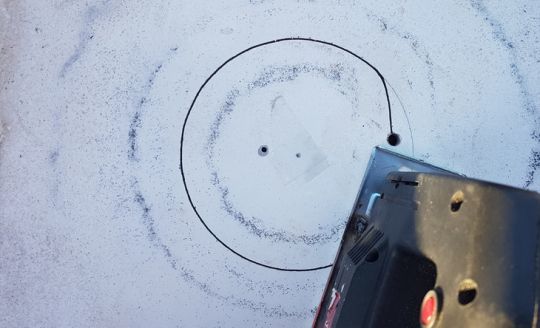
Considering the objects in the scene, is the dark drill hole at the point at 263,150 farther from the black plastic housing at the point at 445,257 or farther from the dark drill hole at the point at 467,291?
the dark drill hole at the point at 467,291

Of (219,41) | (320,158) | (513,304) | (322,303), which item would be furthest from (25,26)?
(513,304)

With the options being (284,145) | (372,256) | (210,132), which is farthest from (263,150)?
(372,256)

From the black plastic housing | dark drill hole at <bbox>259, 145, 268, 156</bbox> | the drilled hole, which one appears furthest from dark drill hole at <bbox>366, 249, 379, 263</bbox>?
dark drill hole at <bbox>259, 145, 268, 156</bbox>

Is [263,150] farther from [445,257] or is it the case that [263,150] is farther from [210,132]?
[445,257]

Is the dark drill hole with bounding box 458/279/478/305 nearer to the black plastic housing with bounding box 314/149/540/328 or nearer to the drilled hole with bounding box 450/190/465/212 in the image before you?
the black plastic housing with bounding box 314/149/540/328

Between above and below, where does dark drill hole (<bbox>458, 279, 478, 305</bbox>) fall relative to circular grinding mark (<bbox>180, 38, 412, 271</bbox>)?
below
